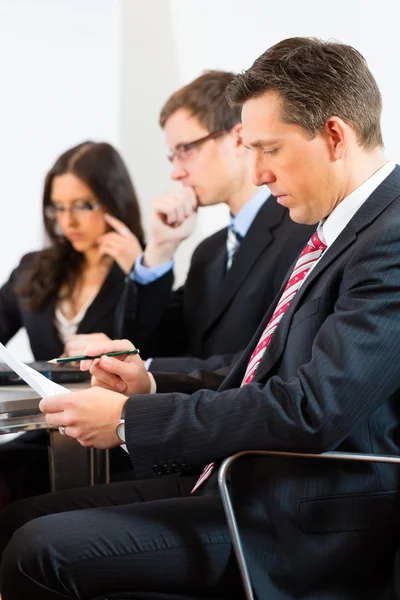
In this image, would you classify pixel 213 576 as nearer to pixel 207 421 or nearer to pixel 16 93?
pixel 207 421

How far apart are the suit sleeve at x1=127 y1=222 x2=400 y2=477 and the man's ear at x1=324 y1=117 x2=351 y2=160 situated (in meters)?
0.21

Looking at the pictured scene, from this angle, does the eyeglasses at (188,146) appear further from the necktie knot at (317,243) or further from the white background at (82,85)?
the necktie knot at (317,243)

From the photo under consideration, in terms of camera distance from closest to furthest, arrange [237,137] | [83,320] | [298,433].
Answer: [298,433]
[237,137]
[83,320]

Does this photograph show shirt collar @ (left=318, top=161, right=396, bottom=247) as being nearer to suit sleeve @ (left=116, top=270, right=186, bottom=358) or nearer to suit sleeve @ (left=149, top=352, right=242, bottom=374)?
suit sleeve @ (left=149, top=352, right=242, bottom=374)

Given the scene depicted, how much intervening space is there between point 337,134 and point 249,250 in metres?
1.07

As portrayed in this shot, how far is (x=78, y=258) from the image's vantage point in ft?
11.5

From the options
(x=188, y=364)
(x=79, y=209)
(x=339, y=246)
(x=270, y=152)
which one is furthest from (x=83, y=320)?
(x=339, y=246)

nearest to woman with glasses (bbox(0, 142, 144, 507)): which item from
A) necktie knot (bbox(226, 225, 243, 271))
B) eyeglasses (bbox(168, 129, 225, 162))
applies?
eyeglasses (bbox(168, 129, 225, 162))

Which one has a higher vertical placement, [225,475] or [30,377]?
[30,377]

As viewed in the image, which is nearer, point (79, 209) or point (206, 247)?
point (206, 247)

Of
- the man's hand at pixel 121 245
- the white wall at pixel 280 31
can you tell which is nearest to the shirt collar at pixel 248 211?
the white wall at pixel 280 31

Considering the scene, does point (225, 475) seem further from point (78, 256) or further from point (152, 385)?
point (78, 256)

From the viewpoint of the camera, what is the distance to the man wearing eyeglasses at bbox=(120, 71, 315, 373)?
2.73m

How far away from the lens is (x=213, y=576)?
1.59 meters
